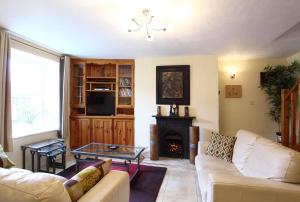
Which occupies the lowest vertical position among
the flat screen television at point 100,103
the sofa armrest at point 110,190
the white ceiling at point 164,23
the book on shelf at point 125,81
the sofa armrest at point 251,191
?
the sofa armrest at point 251,191

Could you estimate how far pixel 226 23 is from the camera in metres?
2.63

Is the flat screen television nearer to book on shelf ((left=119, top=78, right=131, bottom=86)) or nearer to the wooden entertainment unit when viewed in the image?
the wooden entertainment unit

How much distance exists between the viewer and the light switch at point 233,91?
4.95 metres

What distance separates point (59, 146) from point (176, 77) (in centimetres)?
296

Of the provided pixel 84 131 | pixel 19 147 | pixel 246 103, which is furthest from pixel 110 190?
pixel 246 103

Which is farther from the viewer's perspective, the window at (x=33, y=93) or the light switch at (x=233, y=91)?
the light switch at (x=233, y=91)

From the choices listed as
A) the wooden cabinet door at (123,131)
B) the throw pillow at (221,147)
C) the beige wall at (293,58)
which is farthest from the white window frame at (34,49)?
the beige wall at (293,58)

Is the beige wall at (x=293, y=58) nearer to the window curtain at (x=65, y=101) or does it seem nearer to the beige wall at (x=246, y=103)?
the beige wall at (x=246, y=103)

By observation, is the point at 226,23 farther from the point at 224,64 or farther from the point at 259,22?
the point at 224,64

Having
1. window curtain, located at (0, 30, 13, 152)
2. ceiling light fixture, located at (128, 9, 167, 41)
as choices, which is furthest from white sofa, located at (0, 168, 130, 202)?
window curtain, located at (0, 30, 13, 152)

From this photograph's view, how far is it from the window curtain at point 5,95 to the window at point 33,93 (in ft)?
1.22

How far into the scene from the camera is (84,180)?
135 centimetres

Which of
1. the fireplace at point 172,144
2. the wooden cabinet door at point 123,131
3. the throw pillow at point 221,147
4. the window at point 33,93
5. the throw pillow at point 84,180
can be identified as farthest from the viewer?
the wooden cabinet door at point 123,131

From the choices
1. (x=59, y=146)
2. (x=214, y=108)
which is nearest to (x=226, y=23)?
(x=214, y=108)
